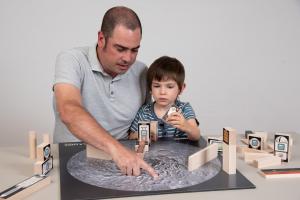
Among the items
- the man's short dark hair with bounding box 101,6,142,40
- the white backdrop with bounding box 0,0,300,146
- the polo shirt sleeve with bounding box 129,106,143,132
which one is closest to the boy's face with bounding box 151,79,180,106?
the polo shirt sleeve with bounding box 129,106,143,132

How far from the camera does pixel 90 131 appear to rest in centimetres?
115

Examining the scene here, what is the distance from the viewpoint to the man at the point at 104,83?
1212 millimetres

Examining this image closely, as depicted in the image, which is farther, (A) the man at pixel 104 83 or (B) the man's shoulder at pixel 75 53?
(B) the man's shoulder at pixel 75 53

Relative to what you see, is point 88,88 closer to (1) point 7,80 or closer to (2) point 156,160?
(2) point 156,160

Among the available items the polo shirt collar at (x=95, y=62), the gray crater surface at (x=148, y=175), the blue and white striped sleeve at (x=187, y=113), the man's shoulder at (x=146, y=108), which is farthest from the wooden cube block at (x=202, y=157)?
the polo shirt collar at (x=95, y=62)

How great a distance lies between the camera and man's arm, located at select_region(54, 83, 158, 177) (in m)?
1.04

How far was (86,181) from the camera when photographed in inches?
39.1

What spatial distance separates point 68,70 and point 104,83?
0.21 meters

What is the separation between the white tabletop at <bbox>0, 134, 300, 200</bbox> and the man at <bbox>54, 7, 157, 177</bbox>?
0.18m

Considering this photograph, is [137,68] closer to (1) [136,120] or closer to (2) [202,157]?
(1) [136,120]

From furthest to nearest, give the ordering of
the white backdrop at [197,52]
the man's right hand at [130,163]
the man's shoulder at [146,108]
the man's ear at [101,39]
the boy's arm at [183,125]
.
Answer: the white backdrop at [197,52], the man's shoulder at [146,108], the man's ear at [101,39], the boy's arm at [183,125], the man's right hand at [130,163]

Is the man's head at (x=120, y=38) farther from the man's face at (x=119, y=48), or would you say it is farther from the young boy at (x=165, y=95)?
the young boy at (x=165, y=95)

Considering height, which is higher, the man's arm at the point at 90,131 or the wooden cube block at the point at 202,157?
the man's arm at the point at 90,131

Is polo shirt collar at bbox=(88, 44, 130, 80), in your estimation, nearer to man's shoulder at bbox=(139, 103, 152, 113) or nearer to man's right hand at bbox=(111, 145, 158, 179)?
man's shoulder at bbox=(139, 103, 152, 113)
